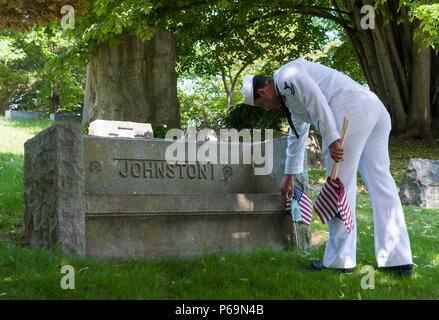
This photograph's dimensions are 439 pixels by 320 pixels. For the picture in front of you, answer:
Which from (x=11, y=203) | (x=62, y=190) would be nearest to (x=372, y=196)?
(x=62, y=190)

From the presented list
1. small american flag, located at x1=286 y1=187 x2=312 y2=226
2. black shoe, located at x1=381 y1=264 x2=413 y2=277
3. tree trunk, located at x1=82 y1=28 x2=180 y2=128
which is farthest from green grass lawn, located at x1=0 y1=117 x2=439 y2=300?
tree trunk, located at x1=82 y1=28 x2=180 y2=128

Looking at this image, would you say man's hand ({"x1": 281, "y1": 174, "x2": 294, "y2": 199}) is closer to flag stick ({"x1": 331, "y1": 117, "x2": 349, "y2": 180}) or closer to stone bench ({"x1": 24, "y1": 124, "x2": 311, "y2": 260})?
stone bench ({"x1": 24, "y1": 124, "x2": 311, "y2": 260})

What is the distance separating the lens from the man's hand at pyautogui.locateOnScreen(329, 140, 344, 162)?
340 centimetres

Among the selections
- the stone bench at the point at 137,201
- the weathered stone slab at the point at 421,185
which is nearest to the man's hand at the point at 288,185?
the stone bench at the point at 137,201

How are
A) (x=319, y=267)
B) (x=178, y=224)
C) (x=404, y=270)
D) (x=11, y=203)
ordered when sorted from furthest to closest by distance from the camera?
(x=11, y=203)
(x=178, y=224)
(x=319, y=267)
(x=404, y=270)

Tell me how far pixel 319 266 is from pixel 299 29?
1524 cm

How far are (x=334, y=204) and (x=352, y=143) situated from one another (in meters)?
0.52

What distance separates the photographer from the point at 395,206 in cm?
360

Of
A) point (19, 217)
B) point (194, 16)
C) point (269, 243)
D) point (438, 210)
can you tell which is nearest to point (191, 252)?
point (269, 243)

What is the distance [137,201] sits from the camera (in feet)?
13.0

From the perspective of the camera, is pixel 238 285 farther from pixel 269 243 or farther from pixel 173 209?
pixel 269 243

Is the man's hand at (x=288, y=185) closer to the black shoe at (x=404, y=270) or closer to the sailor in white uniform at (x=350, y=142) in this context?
the sailor in white uniform at (x=350, y=142)

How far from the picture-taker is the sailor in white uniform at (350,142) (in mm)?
3504

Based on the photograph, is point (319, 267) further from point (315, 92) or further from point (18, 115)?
point (18, 115)
